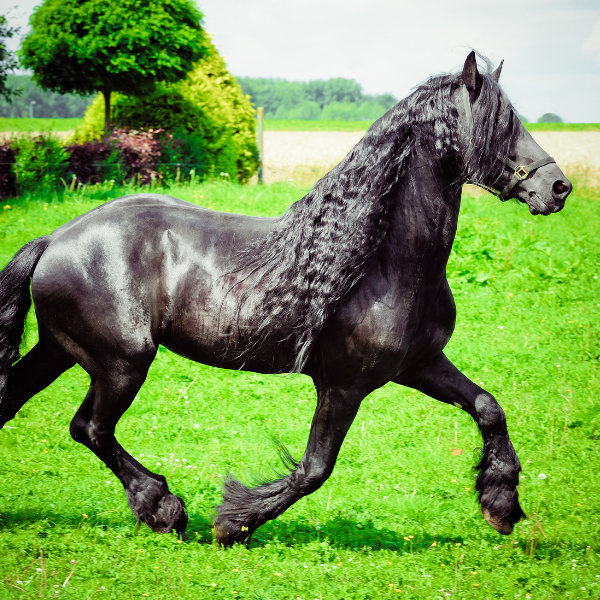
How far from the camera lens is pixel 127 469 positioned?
3.49m

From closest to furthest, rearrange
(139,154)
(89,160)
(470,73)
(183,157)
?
(470,73) → (89,160) → (139,154) → (183,157)

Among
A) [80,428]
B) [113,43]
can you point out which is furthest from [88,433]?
[113,43]

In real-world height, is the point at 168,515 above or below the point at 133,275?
below

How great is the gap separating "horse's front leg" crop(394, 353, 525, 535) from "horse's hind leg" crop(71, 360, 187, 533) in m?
1.49

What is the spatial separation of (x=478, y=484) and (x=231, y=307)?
1721 mm

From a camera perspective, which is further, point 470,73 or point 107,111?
point 107,111

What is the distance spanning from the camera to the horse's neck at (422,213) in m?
2.98

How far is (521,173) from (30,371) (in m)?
2.87

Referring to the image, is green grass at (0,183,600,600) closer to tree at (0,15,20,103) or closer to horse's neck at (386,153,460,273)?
horse's neck at (386,153,460,273)

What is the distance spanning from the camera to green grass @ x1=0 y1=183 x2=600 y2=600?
3.23 metres

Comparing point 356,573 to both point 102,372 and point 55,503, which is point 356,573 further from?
point 55,503

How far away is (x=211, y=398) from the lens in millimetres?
5742

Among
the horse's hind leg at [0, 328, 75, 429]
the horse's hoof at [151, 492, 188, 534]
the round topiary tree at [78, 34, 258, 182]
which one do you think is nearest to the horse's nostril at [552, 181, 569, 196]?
the horse's hoof at [151, 492, 188, 534]

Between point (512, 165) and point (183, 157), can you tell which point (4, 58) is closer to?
point (183, 157)
